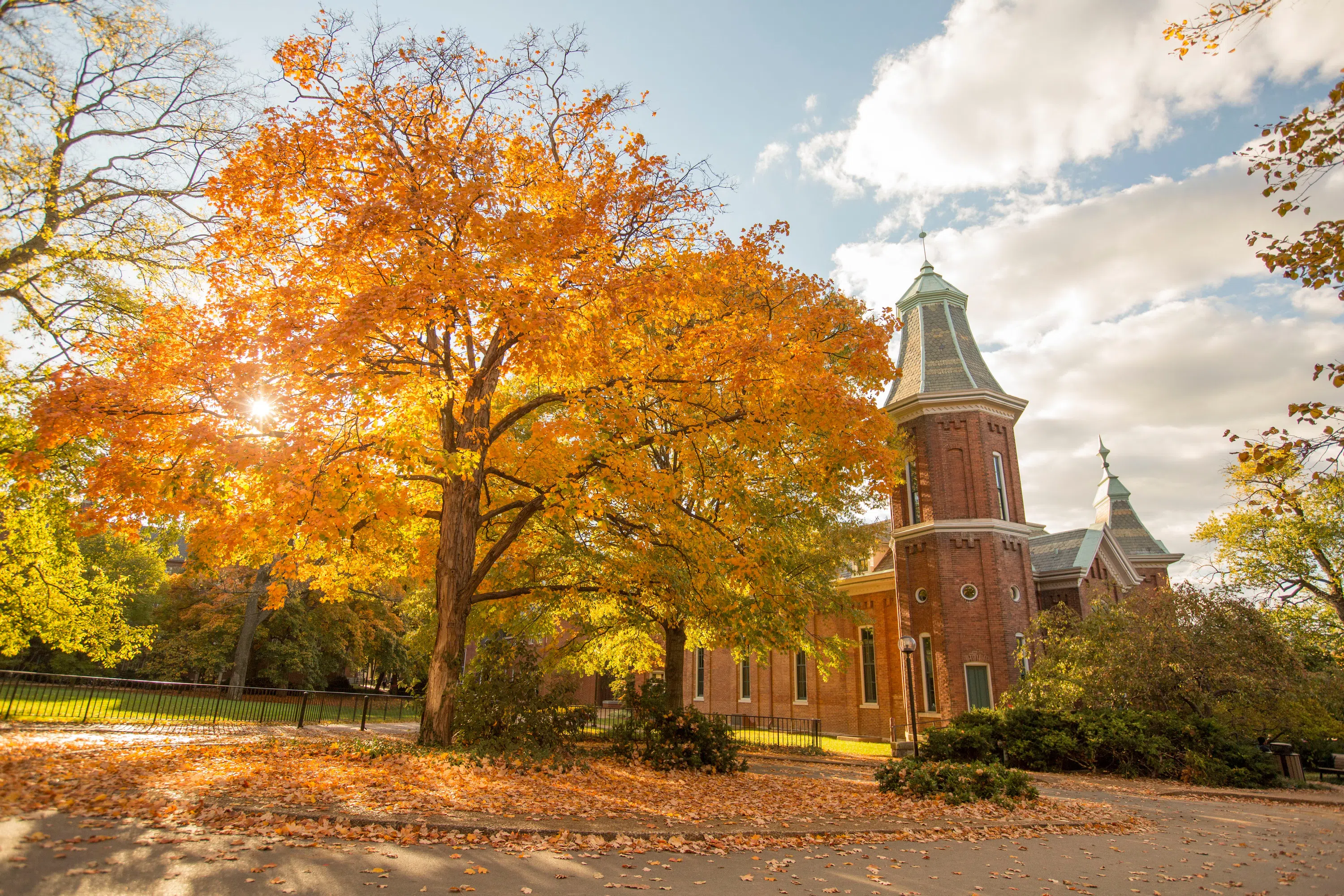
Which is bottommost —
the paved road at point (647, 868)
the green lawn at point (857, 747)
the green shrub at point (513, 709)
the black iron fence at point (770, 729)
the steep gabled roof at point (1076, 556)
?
the green lawn at point (857, 747)

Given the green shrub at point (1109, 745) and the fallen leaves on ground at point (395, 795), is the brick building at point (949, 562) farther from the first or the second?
the fallen leaves on ground at point (395, 795)

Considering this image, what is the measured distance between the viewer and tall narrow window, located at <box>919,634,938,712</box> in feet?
84.6

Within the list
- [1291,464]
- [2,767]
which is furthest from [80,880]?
[1291,464]

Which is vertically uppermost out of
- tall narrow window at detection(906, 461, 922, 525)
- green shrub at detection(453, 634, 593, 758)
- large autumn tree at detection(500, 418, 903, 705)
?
tall narrow window at detection(906, 461, 922, 525)

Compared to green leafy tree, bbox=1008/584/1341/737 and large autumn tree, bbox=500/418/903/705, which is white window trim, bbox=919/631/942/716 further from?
large autumn tree, bbox=500/418/903/705

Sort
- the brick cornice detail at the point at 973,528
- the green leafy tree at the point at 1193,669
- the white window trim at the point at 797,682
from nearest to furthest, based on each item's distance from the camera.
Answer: the green leafy tree at the point at 1193,669 < the brick cornice detail at the point at 973,528 < the white window trim at the point at 797,682

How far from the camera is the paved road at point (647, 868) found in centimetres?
499

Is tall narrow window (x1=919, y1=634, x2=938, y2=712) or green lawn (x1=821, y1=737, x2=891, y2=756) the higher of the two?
tall narrow window (x1=919, y1=634, x2=938, y2=712)

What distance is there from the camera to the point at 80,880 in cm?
474

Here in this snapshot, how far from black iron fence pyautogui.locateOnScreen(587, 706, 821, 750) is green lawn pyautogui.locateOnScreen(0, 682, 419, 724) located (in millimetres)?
8878

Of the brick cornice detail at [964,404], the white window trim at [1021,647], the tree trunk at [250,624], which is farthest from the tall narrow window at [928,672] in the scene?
the tree trunk at [250,624]

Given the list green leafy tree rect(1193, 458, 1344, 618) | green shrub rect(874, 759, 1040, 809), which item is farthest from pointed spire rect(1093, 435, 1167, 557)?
green shrub rect(874, 759, 1040, 809)

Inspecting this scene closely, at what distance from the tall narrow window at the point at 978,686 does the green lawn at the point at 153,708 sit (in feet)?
65.7

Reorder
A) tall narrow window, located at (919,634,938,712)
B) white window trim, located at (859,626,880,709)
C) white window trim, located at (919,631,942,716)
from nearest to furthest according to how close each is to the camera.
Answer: tall narrow window, located at (919,634,938,712)
white window trim, located at (919,631,942,716)
white window trim, located at (859,626,880,709)
